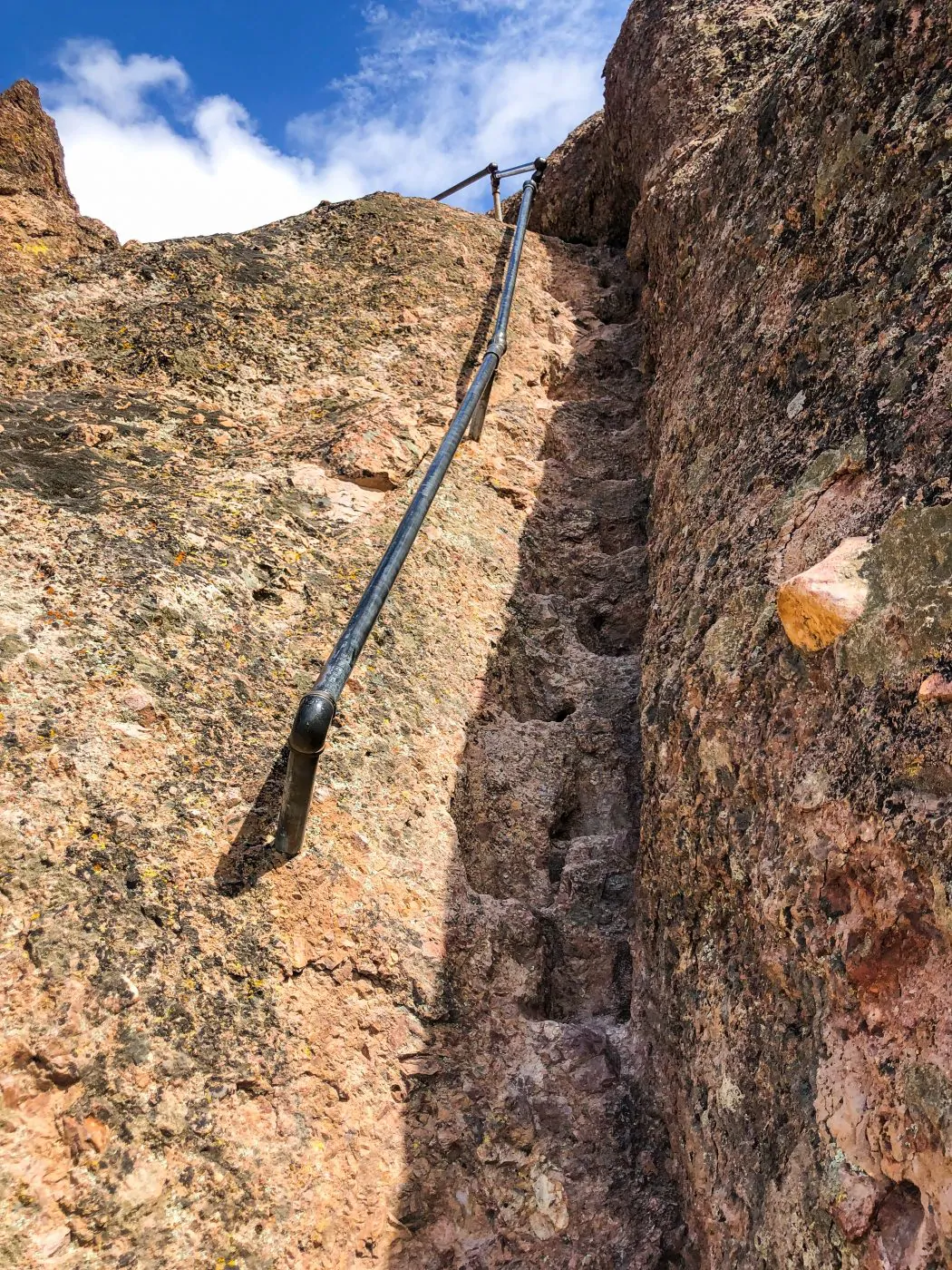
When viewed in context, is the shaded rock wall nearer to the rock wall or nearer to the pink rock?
the rock wall

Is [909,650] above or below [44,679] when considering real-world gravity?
above

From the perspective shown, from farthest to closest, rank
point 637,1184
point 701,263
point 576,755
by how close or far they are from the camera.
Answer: point 701,263 → point 576,755 → point 637,1184

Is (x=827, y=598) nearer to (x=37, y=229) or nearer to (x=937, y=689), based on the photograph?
(x=937, y=689)

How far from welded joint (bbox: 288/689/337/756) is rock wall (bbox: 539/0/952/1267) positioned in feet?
4.53

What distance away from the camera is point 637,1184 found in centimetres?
272

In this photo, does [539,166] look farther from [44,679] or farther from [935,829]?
[935,829]

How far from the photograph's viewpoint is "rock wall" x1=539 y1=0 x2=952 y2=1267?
200 cm

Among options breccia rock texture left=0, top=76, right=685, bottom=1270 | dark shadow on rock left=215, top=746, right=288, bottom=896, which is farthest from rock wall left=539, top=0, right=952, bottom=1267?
dark shadow on rock left=215, top=746, right=288, bottom=896

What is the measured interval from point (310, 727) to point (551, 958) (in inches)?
56.3

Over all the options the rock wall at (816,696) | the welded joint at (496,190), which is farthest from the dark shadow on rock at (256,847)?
the welded joint at (496,190)

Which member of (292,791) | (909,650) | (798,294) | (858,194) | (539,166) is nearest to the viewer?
(909,650)

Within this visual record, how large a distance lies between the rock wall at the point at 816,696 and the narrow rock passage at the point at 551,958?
0.20 m

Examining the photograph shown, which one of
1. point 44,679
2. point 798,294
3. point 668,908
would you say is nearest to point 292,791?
point 44,679

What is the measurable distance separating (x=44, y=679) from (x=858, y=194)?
12.2 feet
